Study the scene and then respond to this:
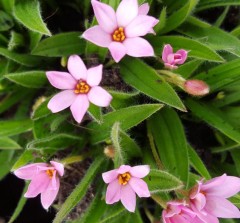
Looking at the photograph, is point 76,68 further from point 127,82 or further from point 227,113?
point 227,113

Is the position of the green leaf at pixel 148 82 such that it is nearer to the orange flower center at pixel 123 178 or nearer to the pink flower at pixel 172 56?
the pink flower at pixel 172 56

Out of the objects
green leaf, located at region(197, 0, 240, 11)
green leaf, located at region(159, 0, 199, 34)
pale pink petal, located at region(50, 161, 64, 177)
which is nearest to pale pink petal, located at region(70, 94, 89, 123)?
pale pink petal, located at region(50, 161, 64, 177)

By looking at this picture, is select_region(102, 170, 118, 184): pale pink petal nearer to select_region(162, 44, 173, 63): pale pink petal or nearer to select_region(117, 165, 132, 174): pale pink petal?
select_region(117, 165, 132, 174): pale pink petal

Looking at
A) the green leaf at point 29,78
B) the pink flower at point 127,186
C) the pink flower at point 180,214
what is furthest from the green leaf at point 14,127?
the pink flower at point 180,214

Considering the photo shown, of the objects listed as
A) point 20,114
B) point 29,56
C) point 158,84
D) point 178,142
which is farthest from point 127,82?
point 20,114

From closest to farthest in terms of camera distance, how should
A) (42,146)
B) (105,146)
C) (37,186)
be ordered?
(37,186) → (42,146) → (105,146)

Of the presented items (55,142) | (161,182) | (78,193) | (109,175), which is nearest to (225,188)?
(161,182)
